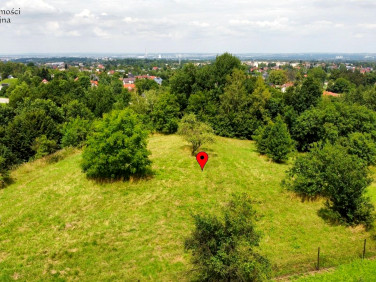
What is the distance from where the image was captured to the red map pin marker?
84.7ft

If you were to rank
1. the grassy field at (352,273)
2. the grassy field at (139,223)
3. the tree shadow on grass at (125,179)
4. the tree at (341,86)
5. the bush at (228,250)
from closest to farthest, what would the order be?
the bush at (228,250), the grassy field at (352,273), the grassy field at (139,223), the tree shadow on grass at (125,179), the tree at (341,86)

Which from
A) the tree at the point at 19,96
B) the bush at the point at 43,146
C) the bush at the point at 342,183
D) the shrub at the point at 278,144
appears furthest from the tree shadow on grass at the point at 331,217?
the tree at the point at 19,96

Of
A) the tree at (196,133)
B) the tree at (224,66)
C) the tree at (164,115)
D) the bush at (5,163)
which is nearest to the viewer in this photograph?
the bush at (5,163)

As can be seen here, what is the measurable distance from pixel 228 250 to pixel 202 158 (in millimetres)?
16459

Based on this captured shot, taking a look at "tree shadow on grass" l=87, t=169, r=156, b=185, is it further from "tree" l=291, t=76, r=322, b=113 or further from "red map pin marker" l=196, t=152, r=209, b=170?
"tree" l=291, t=76, r=322, b=113

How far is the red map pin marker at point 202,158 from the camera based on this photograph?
25809 mm

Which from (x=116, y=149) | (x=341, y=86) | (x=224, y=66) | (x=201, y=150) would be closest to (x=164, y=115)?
(x=201, y=150)

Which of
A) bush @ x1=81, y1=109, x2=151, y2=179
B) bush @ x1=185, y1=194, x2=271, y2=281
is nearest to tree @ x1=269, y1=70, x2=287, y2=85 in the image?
bush @ x1=81, y1=109, x2=151, y2=179

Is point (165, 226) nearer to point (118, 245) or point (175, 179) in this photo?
point (118, 245)

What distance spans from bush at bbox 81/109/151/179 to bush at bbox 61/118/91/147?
37.6ft

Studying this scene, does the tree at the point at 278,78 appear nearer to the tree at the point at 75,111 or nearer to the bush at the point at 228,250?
the tree at the point at 75,111

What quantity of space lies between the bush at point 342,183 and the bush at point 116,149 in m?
12.8

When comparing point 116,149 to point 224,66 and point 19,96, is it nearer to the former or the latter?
point 224,66

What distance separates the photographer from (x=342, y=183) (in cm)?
1666
